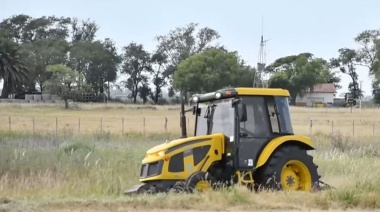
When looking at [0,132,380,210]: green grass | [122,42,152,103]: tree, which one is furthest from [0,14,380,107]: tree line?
[0,132,380,210]: green grass

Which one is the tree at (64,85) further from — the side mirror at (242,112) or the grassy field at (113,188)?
the side mirror at (242,112)

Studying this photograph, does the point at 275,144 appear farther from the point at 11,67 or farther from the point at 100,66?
the point at 100,66

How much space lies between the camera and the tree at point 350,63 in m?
123

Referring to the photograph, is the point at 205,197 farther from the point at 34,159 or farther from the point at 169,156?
the point at 34,159

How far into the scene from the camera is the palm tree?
9738 cm

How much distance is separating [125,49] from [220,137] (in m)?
102

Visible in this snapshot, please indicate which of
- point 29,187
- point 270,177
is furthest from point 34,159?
point 270,177

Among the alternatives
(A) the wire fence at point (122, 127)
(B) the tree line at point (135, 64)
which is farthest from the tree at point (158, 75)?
(A) the wire fence at point (122, 127)

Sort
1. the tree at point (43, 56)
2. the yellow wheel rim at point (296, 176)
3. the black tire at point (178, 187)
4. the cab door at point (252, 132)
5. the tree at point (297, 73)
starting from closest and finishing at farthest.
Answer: the black tire at point (178, 187), the cab door at point (252, 132), the yellow wheel rim at point (296, 176), the tree at point (297, 73), the tree at point (43, 56)

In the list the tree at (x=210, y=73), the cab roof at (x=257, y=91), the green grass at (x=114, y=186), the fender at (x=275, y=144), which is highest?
the tree at (x=210, y=73)

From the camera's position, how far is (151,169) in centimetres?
1254

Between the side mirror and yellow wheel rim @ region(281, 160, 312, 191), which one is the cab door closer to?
the side mirror

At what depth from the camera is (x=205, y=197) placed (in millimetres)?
10938

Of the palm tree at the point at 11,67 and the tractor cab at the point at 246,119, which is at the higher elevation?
the palm tree at the point at 11,67
